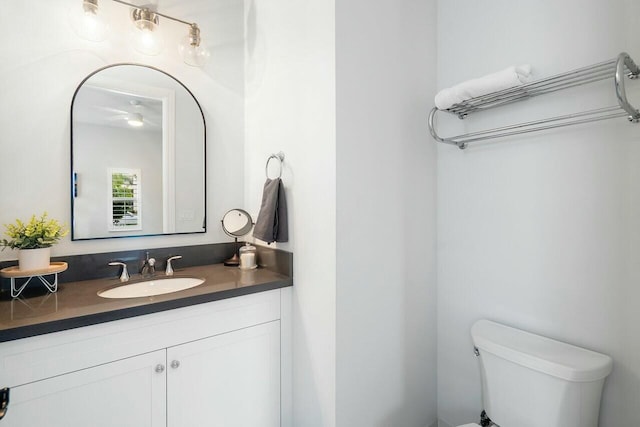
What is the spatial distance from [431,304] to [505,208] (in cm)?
63

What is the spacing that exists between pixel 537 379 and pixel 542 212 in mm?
636

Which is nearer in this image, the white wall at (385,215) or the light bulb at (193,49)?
the white wall at (385,215)

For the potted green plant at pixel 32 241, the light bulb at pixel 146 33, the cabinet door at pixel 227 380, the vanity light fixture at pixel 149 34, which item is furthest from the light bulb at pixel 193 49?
the cabinet door at pixel 227 380

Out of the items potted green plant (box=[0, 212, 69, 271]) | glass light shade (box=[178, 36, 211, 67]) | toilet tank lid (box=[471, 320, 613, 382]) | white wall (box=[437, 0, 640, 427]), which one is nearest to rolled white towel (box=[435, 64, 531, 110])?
white wall (box=[437, 0, 640, 427])

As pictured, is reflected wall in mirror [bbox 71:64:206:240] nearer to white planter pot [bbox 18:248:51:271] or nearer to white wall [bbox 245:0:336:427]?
white planter pot [bbox 18:248:51:271]

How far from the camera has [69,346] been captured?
1.01 metres

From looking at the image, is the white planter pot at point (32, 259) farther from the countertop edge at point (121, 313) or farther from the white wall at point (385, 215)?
the white wall at point (385, 215)

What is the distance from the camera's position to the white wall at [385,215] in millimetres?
1273

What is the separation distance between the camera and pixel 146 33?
157 cm

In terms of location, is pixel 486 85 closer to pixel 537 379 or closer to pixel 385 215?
pixel 385 215

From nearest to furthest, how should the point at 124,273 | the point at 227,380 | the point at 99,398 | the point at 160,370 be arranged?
the point at 99,398
the point at 160,370
the point at 227,380
the point at 124,273

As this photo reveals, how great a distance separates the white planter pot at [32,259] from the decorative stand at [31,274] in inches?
0.8

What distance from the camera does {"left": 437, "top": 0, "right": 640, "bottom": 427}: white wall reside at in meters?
1.07

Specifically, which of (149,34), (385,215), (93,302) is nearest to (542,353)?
(385,215)
